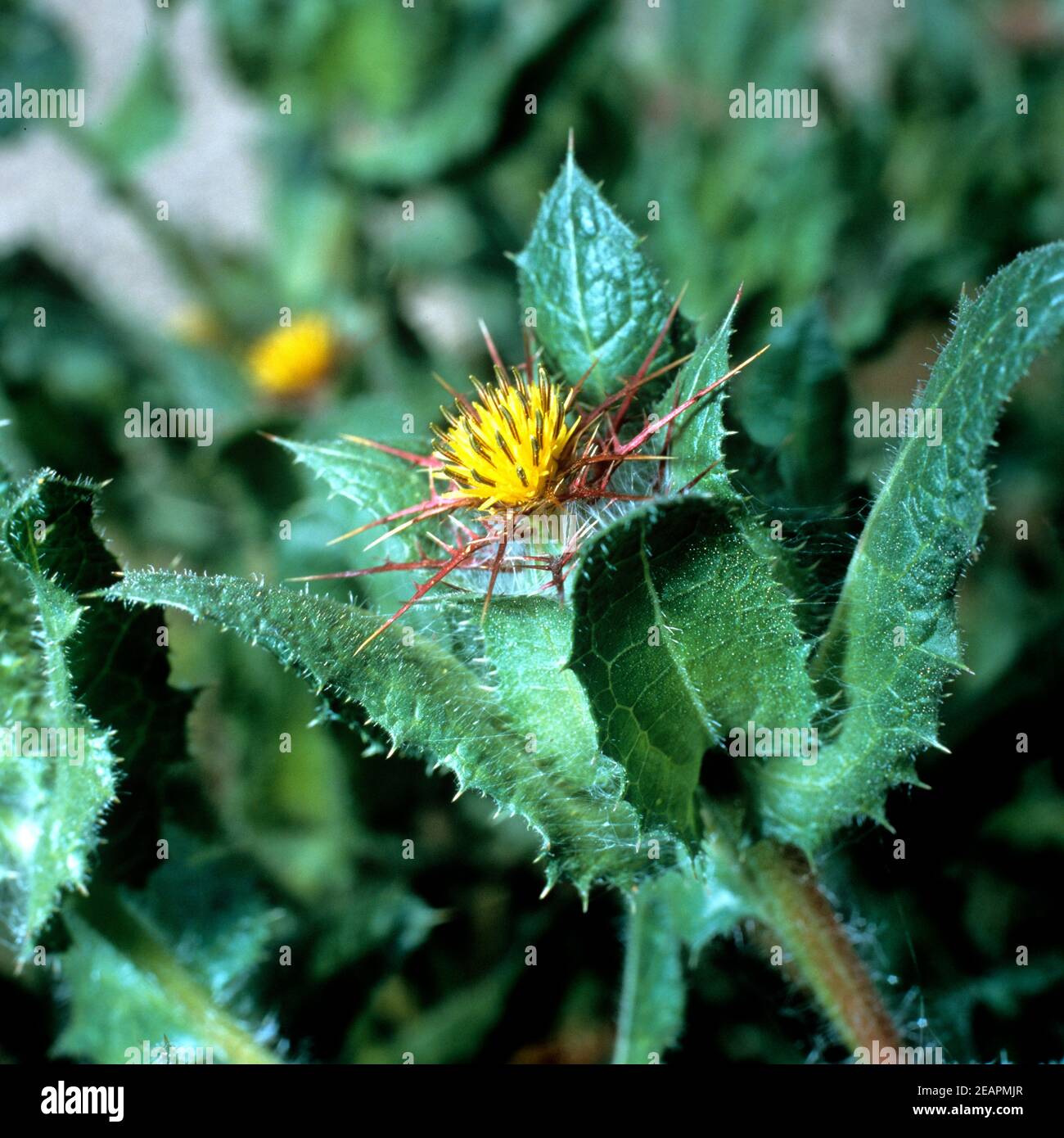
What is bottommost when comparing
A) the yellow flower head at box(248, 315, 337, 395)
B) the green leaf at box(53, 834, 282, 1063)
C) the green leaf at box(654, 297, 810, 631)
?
the green leaf at box(53, 834, 282, 1063)

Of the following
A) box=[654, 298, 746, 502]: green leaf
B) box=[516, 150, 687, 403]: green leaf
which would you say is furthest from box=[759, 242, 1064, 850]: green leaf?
box=[516, 150, 687, 403]: green leaf

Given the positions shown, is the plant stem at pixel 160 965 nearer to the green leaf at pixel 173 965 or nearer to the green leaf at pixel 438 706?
the green leaf at pixel 173 965

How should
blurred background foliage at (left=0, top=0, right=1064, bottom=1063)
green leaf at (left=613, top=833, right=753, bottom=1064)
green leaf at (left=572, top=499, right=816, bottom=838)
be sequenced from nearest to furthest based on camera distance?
green leaf at (left=572, top=499, right=816, bottom=838) → green leaf at (left=613, top=833, right=753, bottom=1064) → blurred background foliage at (left=0, top=0, right=1064, bottom=1063)

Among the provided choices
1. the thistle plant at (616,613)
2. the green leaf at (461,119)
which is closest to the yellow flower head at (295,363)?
the green leaf at (461,119)

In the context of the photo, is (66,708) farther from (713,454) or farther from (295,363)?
(295,363)

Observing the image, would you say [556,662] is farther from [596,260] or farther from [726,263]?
[726,263]

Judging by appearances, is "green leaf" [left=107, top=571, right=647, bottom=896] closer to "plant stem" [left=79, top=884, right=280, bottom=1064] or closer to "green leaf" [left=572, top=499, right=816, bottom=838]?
"green leaf" [left=572, top=499, right=816, bottom=838]

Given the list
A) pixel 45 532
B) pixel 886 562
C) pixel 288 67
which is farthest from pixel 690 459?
pixel 288 67
